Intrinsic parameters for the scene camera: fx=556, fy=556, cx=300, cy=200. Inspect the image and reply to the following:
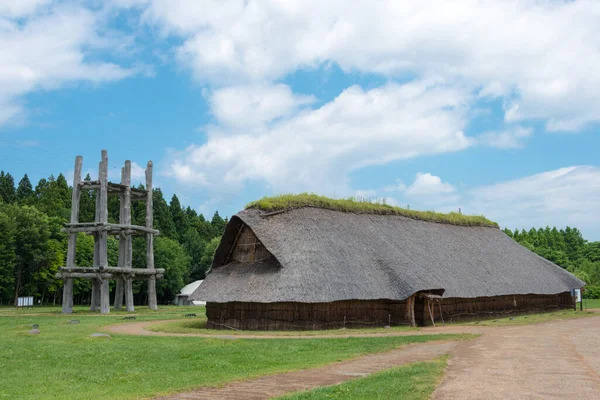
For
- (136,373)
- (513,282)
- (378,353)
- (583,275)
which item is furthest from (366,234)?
(583,275)

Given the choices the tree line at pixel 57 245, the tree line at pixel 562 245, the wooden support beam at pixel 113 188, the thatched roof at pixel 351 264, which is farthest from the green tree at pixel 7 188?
the tree line at pixel 562 245

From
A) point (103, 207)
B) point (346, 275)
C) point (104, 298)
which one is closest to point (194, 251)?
point (103, 207)

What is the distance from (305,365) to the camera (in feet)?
51.4

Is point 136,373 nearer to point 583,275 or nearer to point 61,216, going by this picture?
point 61,216

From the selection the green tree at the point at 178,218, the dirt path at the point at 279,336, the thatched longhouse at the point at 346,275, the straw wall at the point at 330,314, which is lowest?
the dirt path at the point at 279,336

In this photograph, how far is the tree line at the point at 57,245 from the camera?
202 feet

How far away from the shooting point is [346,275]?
28.8 metres

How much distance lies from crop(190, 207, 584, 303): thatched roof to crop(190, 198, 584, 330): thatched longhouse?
6cm

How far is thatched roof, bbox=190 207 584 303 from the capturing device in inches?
1094

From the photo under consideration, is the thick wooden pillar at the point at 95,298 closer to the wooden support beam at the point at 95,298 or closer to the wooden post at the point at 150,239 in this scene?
the wooden support beam at the point at 95,298

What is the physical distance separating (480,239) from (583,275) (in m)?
38.1

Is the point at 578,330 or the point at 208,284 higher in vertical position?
the point at 208,284

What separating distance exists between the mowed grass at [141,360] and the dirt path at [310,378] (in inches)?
24.1

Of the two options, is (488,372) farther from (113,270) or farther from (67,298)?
(67,298)
